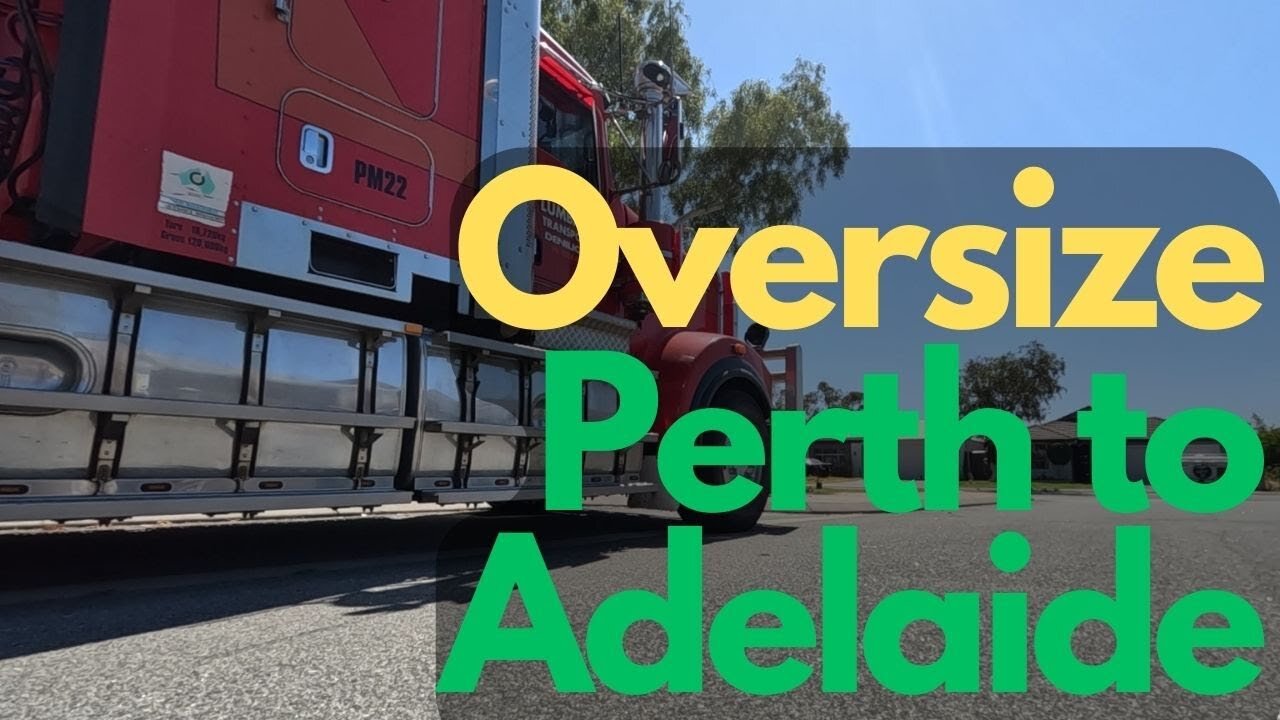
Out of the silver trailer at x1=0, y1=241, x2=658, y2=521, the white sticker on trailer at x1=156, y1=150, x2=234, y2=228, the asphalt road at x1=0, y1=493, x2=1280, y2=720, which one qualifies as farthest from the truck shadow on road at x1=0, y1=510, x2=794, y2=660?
the white sticker on trailer at x1=156, y1=150, x2=234, y2=228

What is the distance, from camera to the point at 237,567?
4727 millimetres

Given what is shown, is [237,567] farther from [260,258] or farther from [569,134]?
[569,134]

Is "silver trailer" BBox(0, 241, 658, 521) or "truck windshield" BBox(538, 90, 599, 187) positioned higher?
"truck windshield" BBox(538, 90, 599, 187)

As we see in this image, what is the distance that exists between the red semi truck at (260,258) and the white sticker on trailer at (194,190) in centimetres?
1

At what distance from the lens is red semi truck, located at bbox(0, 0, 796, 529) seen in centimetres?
340

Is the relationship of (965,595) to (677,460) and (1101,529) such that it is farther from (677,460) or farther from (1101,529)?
(1101,529)

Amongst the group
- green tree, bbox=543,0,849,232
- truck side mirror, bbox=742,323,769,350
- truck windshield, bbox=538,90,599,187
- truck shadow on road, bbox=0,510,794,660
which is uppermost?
green tree, bbox=543,0,849,232

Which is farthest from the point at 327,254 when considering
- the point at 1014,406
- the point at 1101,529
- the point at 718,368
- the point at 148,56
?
the point at 1014,406

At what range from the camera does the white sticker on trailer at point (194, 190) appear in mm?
3793

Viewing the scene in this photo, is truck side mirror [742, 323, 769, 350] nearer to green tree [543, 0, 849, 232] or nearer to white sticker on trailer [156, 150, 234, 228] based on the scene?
white sticker on trailer [156, 150, 234, 228]

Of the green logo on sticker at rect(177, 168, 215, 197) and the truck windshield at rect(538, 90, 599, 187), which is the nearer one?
the green logo on sticker at rect(177, 168, 215, 197)

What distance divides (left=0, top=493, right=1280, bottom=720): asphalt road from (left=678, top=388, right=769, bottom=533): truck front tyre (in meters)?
0.26

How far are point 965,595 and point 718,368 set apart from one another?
327cm

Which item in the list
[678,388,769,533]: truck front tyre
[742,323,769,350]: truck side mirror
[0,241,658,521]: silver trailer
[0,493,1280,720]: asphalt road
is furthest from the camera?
[742,323,769,350]: truck side mirror
